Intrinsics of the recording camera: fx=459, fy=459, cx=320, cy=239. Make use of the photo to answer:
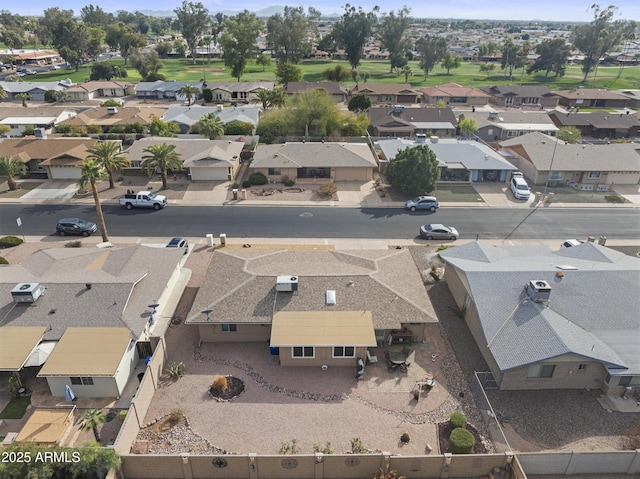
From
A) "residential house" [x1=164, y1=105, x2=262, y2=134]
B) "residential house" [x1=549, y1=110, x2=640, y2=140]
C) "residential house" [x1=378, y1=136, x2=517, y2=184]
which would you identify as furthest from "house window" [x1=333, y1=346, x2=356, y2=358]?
"residential house" [x1=549, y1=110, x2=640, y2=140]

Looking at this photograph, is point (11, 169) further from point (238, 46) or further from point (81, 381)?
point (238, 46)

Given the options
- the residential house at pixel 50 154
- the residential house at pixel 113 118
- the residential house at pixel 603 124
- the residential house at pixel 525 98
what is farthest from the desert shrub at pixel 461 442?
the residential house at pixel 525 98

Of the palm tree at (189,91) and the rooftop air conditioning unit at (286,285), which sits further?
the palm tree at (189,91)

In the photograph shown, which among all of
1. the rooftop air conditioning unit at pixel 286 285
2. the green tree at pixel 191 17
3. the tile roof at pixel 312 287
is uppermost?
the green tree at pixel 191 17

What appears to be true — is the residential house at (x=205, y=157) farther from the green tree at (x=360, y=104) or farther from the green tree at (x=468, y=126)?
the green tree at (x=468, y=126)

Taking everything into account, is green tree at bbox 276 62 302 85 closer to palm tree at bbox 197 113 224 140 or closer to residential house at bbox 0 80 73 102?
residential house at bbox 0 80 73 102

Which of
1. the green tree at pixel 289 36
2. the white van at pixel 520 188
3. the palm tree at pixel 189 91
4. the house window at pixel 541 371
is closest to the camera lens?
the house window at pixel 541 371

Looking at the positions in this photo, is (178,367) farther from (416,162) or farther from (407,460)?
(416,162)

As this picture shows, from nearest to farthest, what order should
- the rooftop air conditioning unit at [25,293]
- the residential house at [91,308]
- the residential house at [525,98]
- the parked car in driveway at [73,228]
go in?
the residential house at [91,308] < the rooftop air conditioning unit at [25,293] < the parked car in driveway at [73,228] < the residential house at [525,98]

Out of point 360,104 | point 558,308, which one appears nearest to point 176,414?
point 558,308
